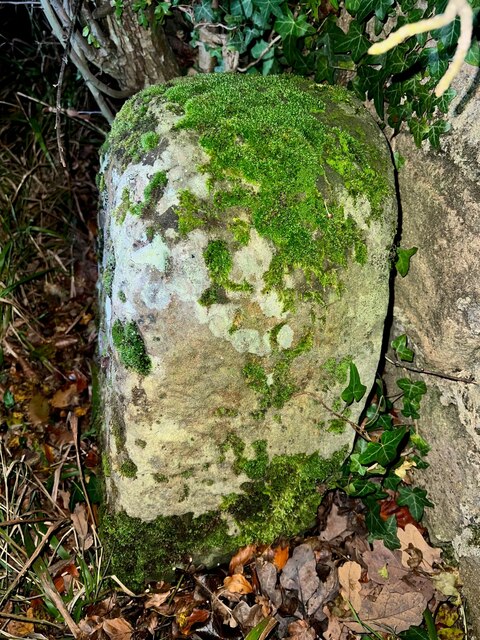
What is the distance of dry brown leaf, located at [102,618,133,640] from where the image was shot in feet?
6.91

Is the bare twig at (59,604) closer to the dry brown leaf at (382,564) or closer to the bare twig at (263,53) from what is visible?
the dry brown leaf at (382,564)

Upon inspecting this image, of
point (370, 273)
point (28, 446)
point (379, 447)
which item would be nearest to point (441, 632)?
point (379, 447)

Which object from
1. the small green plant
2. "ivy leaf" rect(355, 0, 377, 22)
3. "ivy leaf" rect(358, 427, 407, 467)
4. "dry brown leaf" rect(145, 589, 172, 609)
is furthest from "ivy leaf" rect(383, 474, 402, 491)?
"ivy leaf" rect(355, 0, 377, 22)

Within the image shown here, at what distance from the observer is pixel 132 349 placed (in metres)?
1.84

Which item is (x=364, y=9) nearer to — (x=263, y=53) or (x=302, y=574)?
(x=263, y=53)

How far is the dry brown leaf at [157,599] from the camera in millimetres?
2174

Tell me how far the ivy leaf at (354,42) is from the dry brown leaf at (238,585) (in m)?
2.25

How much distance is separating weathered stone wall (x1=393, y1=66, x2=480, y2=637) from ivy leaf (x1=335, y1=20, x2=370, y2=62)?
0.41 m

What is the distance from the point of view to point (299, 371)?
2.04 meters

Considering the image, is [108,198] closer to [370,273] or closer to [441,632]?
[370,273]

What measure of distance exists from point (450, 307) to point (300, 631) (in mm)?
1420

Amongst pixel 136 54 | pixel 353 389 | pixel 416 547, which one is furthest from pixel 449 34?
pixel 416 547

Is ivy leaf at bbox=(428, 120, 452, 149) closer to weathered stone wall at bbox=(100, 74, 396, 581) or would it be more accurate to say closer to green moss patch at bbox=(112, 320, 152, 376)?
weathered stone wall at bbox=(100, 74, 396, 581)

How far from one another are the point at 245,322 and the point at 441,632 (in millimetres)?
1571
